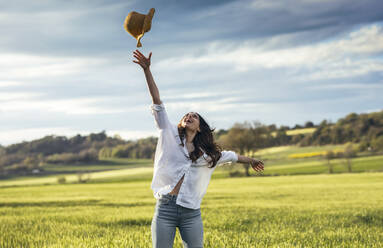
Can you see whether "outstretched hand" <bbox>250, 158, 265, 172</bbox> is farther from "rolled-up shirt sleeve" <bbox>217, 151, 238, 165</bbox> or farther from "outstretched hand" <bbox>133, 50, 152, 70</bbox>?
"outstretched hand" <bbox>133, 50, 152, 70</bbox>

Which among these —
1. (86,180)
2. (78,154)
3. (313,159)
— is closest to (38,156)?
(78,154)

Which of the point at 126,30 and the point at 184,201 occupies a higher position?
the point at 126,30

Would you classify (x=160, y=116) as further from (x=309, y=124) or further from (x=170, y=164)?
(x=309, y=124)

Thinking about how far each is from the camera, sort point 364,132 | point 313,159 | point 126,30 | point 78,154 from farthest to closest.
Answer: point 78,154 < point 364,132 < point 313,159 < point 126,30

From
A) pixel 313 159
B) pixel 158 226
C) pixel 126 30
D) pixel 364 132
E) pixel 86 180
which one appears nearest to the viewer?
pixel 158 226

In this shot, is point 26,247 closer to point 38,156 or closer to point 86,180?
point 86,180

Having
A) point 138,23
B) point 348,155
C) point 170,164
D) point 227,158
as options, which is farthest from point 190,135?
point 348,155

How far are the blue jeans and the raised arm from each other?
1185mm

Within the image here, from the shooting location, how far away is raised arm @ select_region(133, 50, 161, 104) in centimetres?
478

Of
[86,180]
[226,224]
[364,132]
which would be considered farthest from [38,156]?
[226,224]

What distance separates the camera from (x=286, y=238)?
8633mm

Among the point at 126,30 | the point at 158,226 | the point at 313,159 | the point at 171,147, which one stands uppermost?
the point at 126,30

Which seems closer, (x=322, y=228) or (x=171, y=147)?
(x=171, y=147)

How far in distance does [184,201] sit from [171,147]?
2.18 feet
